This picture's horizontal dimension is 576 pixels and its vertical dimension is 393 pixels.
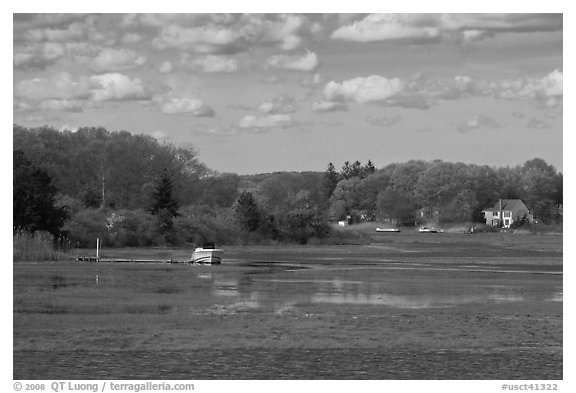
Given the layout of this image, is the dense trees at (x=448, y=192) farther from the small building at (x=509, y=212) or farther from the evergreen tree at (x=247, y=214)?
the evergreen tree at (x=247, y=214)

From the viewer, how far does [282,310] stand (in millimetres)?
28312

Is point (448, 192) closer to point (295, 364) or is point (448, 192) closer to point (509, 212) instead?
point (509, 212)

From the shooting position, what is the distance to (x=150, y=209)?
84.8 m

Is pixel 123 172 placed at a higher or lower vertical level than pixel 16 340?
higher

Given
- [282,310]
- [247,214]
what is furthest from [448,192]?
[282,310]

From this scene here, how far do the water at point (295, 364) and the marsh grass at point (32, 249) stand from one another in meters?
29.5

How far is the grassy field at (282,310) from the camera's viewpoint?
22.4 metres

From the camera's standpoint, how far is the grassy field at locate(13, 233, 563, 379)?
22.4m

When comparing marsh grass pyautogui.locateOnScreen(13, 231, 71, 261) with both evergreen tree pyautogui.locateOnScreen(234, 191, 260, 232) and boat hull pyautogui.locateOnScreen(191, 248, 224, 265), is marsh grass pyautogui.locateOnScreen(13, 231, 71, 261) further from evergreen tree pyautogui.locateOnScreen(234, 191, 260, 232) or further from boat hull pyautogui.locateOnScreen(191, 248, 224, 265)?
Answer: evergreen tree pyautogui.locateOnScreen(234, 191, 260, 232)

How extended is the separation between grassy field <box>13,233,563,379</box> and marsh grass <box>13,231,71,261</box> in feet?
12.4

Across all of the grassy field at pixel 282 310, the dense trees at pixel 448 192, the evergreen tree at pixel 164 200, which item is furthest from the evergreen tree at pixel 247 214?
the dense trees at pixel 448 192
